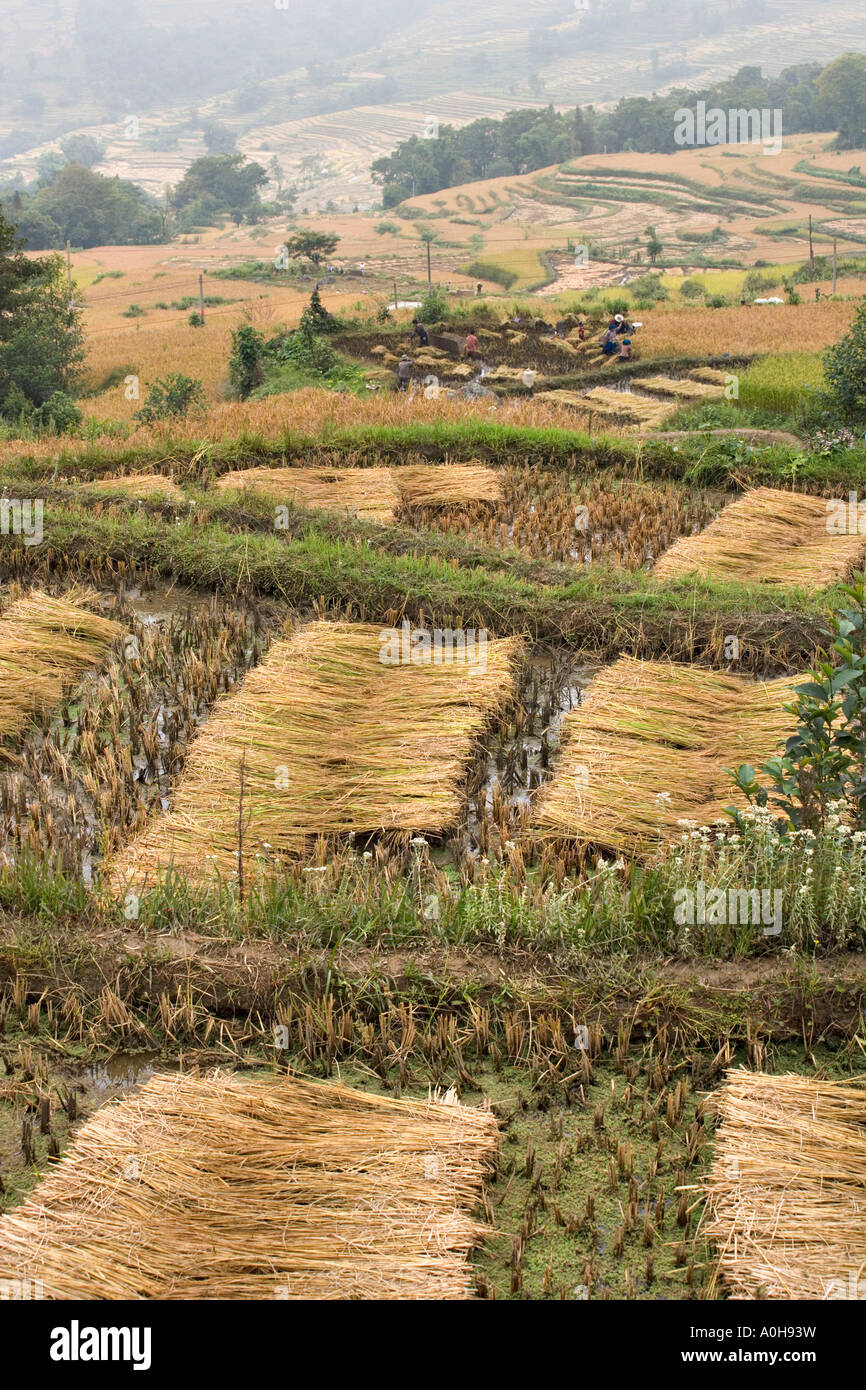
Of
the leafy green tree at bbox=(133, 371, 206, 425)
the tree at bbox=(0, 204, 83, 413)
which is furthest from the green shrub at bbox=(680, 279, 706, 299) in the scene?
the leafy green tree at bbox=(133, 371, 206, 425)

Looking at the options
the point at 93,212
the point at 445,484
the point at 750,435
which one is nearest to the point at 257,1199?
the point at 445,484

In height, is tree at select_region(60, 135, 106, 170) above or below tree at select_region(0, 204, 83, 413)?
above

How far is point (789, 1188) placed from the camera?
335cm

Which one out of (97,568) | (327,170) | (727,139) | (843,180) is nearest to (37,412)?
(97,568)

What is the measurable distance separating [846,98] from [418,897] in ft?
307

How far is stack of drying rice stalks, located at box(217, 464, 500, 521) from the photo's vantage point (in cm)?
980

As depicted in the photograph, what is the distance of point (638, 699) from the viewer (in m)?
A: 6.43

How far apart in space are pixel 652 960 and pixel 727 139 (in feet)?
363

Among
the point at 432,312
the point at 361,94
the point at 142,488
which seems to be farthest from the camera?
the point at 361,94

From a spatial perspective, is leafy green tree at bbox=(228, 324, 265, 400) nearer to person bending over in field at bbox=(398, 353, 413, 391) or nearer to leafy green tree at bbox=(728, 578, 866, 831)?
person bending over in field at bbox=(398, 353, 413, 391)

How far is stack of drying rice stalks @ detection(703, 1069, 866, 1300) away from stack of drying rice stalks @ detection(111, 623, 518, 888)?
6.66 feet

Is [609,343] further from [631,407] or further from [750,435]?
[750,435]

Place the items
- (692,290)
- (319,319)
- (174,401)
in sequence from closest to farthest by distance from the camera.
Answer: (174,401) → (319,319) → (692,290)

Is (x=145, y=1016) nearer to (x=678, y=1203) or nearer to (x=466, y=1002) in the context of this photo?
(x=466, y=1002)
